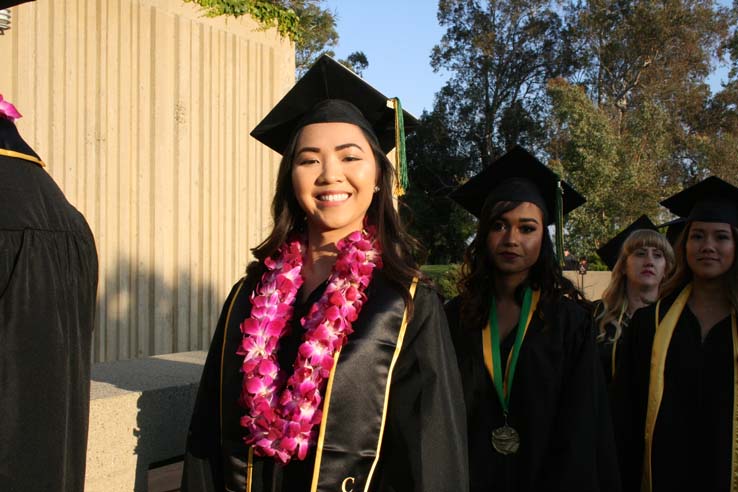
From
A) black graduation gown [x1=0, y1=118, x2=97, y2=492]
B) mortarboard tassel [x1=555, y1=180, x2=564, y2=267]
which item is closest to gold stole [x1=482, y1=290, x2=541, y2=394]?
mortarboard tassel [x1=555, y1=180, x2=564, y2=267]

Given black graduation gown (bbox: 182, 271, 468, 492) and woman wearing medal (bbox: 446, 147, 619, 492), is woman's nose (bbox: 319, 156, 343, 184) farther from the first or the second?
woman wearing medal (bbox: 446, 147, 619, 492)

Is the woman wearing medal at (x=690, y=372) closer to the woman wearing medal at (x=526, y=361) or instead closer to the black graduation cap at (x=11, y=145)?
the woman wearing medal at (x=526, y=361)

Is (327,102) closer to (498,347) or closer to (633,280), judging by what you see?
(498,347)

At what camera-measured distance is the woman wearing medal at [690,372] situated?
10.1 ft

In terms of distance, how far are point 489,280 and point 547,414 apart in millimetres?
693

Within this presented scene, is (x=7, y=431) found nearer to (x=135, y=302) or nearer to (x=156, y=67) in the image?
(x=135, y=302)

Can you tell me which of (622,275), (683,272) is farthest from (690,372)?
(622,275)

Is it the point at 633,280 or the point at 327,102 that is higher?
the point at 327,102

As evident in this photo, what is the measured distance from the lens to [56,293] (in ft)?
6.09

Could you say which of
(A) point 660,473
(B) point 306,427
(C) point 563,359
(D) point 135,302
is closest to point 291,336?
(B) point 306,427

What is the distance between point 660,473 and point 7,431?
9.11 ft

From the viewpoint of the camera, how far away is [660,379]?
10.5 feet

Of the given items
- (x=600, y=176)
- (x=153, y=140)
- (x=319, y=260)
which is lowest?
(x=319, y=260)

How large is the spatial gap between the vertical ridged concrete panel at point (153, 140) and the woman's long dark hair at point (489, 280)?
4231mm
